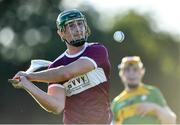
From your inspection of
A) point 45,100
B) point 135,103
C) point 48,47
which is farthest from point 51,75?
point 48,47

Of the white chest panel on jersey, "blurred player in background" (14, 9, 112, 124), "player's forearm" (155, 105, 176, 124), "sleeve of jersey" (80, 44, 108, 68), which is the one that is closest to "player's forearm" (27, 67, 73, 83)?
"blurred player in background" (14, 9, 112, 124)

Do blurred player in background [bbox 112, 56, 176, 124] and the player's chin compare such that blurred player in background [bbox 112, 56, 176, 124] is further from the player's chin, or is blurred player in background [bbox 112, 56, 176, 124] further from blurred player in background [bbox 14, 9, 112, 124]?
blurred player in background [bbox 14, 9, 112, 124]

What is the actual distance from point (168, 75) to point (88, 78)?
1504 inches

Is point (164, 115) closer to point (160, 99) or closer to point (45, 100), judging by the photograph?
point (160, 99)

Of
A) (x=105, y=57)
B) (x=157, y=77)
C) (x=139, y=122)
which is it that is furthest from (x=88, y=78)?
(x=157, y=77)

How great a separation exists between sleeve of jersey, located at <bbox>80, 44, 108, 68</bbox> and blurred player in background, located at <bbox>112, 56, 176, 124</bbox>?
5.48ft

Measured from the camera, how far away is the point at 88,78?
12.7m

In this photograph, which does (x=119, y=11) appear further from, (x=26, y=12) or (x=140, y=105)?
(x=140, y=105)

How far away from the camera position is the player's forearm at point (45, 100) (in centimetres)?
1238

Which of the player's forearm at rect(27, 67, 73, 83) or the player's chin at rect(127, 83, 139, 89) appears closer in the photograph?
the player's chin at rect(127, 83, 139, 89)

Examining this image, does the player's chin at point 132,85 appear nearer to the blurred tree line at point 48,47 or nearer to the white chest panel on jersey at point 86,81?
the white chest panel on jersey at point 86,81

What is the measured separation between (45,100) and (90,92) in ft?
1.78

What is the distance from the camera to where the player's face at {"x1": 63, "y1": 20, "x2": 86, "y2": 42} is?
12.7 meters

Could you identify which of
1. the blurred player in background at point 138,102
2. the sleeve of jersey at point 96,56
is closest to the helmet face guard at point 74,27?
the sleeve of jersey at point 96,56
